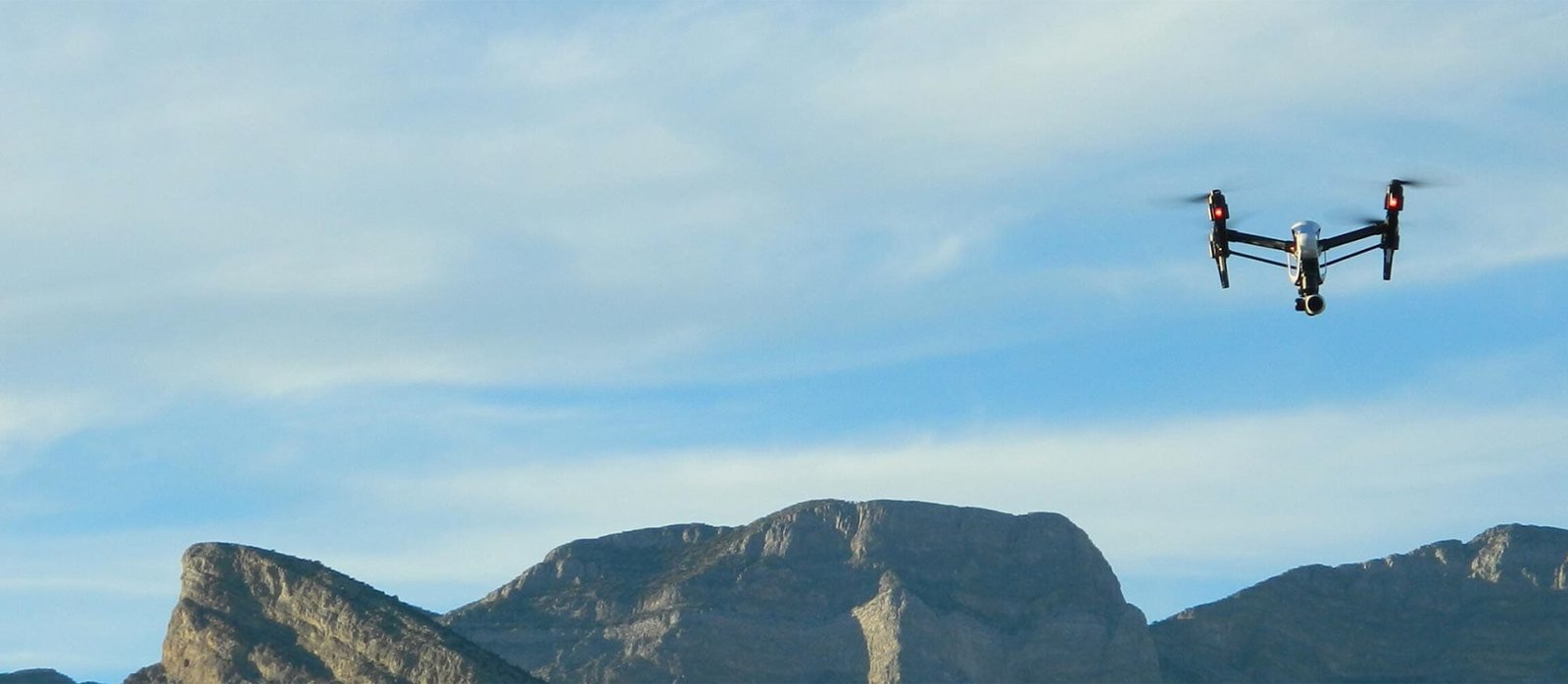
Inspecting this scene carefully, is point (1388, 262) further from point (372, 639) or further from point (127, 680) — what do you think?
point (127, 680)

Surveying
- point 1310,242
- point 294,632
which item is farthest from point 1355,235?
point 294,632

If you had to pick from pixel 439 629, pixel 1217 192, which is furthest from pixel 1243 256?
pixel 439 629

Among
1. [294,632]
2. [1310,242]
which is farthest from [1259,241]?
[294,632]

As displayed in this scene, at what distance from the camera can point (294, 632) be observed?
129m

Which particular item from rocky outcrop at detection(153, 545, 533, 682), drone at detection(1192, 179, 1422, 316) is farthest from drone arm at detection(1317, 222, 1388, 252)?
rocky outcrop at detection(153, 545, 533, 682)

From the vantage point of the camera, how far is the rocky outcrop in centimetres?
12156

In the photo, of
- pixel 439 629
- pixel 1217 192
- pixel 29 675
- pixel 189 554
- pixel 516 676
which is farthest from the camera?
pixel 29 675

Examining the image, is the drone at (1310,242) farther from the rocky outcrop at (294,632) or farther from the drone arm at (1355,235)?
the rocky outcrop at (294,632)

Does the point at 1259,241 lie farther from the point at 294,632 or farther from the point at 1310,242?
the point at 294,632

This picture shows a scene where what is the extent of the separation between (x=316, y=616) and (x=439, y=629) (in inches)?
261

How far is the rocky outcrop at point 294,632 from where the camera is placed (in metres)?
122

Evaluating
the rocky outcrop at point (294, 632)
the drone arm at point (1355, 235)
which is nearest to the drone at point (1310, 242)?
the drone arm at point (1355, 235)

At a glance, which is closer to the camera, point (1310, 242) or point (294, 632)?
point (1310, 242)

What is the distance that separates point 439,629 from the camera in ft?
415
